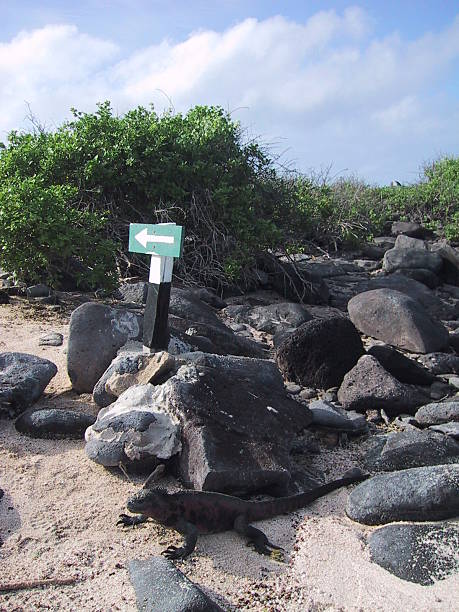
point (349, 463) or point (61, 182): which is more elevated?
point (61, 182)

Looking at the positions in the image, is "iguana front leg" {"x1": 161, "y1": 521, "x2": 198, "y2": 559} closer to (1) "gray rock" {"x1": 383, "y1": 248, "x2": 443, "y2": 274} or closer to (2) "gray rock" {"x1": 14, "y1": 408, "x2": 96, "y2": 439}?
(2) "gray rock" {"x1": 14, "y1": 408, "x2": 96, "y2": 439}

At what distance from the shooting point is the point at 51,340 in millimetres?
6656

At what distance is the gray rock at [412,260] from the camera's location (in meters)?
12.5

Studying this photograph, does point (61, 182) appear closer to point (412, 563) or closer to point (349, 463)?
point (349, 463)

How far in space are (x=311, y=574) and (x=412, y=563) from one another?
0.51 meters

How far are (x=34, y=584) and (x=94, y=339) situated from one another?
2688 millimetres

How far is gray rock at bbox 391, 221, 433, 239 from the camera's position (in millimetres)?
16469

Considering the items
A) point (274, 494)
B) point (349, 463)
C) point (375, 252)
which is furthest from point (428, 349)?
point (375, 252)

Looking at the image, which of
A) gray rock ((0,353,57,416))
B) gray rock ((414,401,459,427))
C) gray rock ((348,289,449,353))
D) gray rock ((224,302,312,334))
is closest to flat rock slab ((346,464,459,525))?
gray rock ((414,401,459,427))

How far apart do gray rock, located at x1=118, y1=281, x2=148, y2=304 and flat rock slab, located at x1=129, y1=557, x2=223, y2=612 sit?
16.5 feet

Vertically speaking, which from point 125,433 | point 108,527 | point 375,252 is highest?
point 375,252

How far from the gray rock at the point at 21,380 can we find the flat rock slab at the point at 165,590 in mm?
2202

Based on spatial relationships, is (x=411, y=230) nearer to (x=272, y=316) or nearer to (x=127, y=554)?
(x=272, y=316)

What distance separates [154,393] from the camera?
4.60 m
